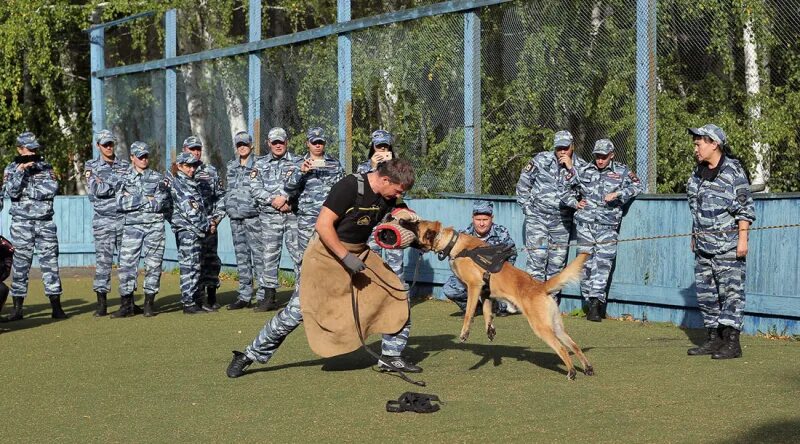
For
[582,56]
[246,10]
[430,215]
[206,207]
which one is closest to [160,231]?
[206,207]

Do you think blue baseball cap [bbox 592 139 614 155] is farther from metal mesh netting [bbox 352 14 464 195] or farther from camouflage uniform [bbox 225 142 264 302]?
camouflage uniform [bbox 225 142 264 302]

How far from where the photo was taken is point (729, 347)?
402 inches

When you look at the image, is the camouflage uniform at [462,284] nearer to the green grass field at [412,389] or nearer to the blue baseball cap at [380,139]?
the green grass field at [412,389]

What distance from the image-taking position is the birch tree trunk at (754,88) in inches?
490

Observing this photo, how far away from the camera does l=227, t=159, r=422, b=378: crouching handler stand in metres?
8.84

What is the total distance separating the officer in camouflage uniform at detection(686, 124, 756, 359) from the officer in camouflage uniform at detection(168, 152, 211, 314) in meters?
6.82

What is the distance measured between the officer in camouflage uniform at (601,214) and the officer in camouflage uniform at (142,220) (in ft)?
16.9

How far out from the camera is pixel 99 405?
8.59m

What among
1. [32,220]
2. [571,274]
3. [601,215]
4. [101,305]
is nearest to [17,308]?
[101,305]

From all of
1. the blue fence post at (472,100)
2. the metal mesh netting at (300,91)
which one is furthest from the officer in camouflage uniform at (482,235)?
the metal mesh netting at (300,91)

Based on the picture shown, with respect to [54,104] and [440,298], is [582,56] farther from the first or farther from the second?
[54,104]

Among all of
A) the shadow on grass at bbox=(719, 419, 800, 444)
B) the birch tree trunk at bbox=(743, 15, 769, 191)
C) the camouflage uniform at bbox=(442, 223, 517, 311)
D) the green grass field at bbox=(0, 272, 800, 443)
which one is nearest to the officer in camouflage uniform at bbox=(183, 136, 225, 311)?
the green grass field at bbox=(0, 272, 800, 443)

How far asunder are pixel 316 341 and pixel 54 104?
Result: 65.3ft

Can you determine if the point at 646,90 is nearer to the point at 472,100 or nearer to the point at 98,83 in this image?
the point at 472,100
